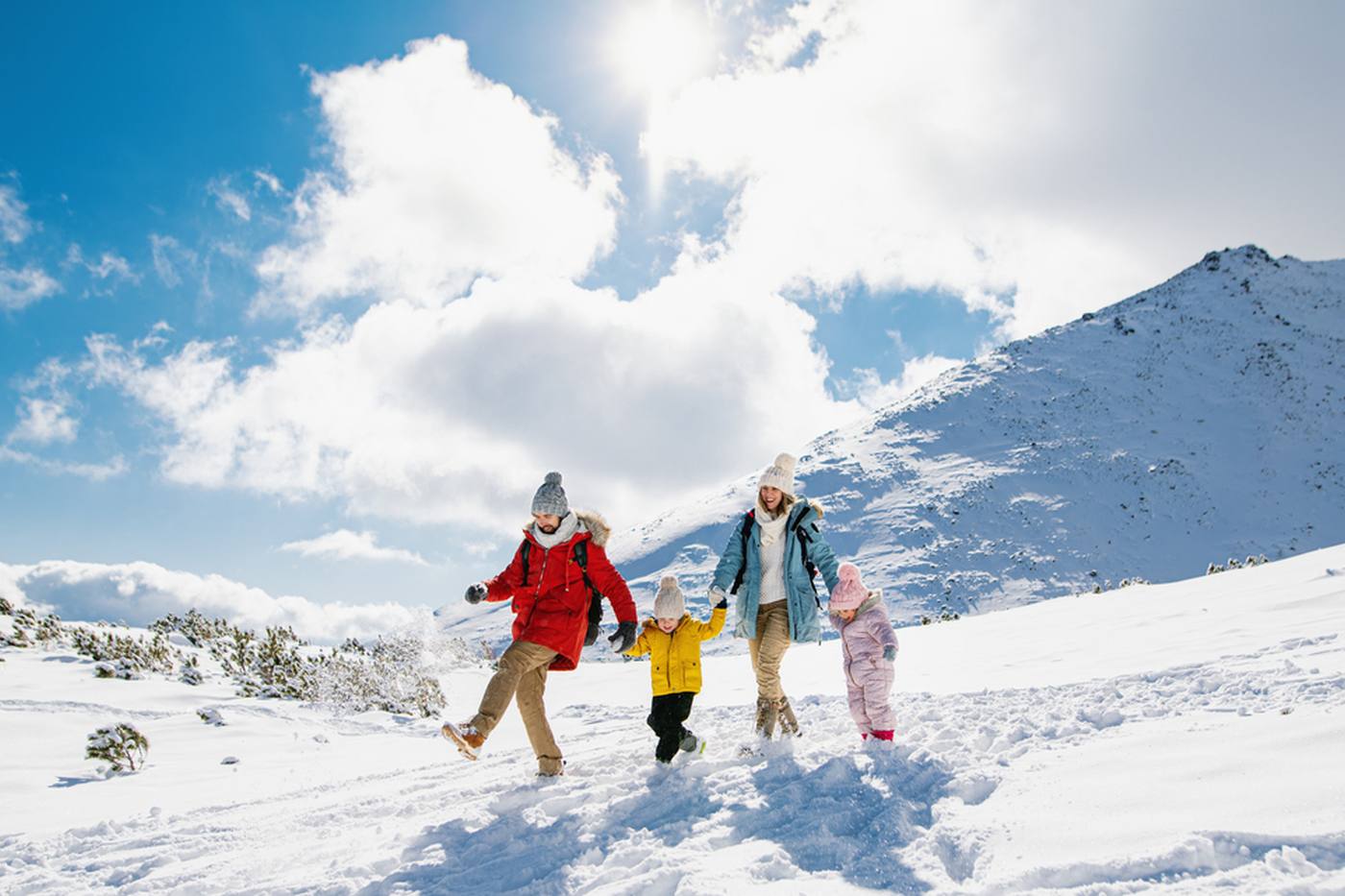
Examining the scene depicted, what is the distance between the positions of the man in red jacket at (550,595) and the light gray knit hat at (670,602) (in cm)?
19

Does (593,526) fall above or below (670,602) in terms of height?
above

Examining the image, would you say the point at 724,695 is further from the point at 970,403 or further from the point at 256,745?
the point at 970,403

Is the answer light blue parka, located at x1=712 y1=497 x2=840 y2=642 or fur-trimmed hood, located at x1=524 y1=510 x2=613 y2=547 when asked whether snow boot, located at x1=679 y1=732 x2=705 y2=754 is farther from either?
fur-trimmed hood, located at x1=524 y1=510 x2=613 y2=547

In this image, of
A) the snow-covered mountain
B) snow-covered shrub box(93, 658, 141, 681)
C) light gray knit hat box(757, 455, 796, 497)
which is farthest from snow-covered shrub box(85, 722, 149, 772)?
the snow-covered mountain

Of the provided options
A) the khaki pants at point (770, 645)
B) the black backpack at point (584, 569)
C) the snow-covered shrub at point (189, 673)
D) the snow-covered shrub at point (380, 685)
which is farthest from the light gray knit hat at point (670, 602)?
the snow-covered shrub at point (189, 673)

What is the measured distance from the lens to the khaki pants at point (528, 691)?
480cm

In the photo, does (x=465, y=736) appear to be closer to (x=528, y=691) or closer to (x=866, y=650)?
(x=528, y=691)

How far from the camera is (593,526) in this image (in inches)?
208

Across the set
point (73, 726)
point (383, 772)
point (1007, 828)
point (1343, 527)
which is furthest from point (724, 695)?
point (1343, 527)

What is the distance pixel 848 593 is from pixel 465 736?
259 centimetres

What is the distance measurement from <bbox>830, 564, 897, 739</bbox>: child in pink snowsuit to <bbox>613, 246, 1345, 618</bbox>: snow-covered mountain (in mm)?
26482

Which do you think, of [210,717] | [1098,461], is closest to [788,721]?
[210,717]

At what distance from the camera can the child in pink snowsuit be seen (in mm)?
4809

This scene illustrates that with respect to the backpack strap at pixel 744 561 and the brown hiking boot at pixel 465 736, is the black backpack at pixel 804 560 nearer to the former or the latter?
the backpack strap at pixel 744 561
